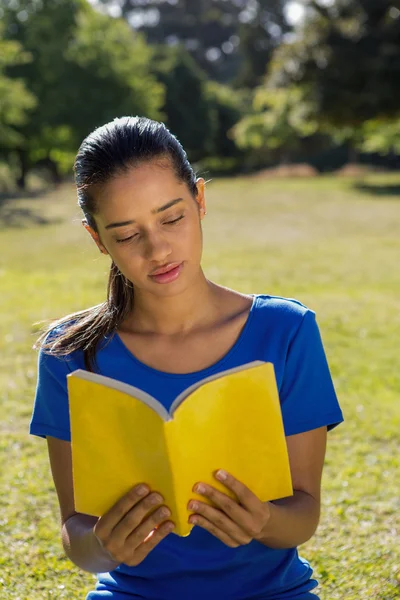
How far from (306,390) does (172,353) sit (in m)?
0.33

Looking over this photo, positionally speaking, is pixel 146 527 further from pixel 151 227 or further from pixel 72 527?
pixel 151 227

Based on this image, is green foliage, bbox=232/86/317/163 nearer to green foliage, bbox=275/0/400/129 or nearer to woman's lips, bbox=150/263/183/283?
green foliage, bbox=275/0/400/129

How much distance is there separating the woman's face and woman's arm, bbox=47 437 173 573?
0.55 metres

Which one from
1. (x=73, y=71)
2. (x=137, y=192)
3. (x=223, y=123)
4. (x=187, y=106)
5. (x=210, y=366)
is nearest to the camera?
(x=137, y=192)

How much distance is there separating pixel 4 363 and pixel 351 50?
18405 millimetres

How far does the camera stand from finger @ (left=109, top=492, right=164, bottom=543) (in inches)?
59.7

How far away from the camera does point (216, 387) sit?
4.83 ft

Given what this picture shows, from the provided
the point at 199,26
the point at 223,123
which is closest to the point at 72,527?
the point at 223,123

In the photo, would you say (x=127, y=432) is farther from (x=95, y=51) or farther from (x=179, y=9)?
(x=179, y=9)

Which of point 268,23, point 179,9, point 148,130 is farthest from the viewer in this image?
point 179,9

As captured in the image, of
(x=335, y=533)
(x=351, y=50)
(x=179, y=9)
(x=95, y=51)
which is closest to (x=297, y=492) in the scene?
(x=335, y=533)

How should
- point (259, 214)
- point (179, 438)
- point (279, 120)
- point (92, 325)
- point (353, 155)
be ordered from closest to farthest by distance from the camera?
point (179, 438), point (92, 325), point (259, 214), point (279, 120), point (353, 155)

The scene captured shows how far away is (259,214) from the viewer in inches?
745

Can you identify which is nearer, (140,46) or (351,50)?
(351,50)
